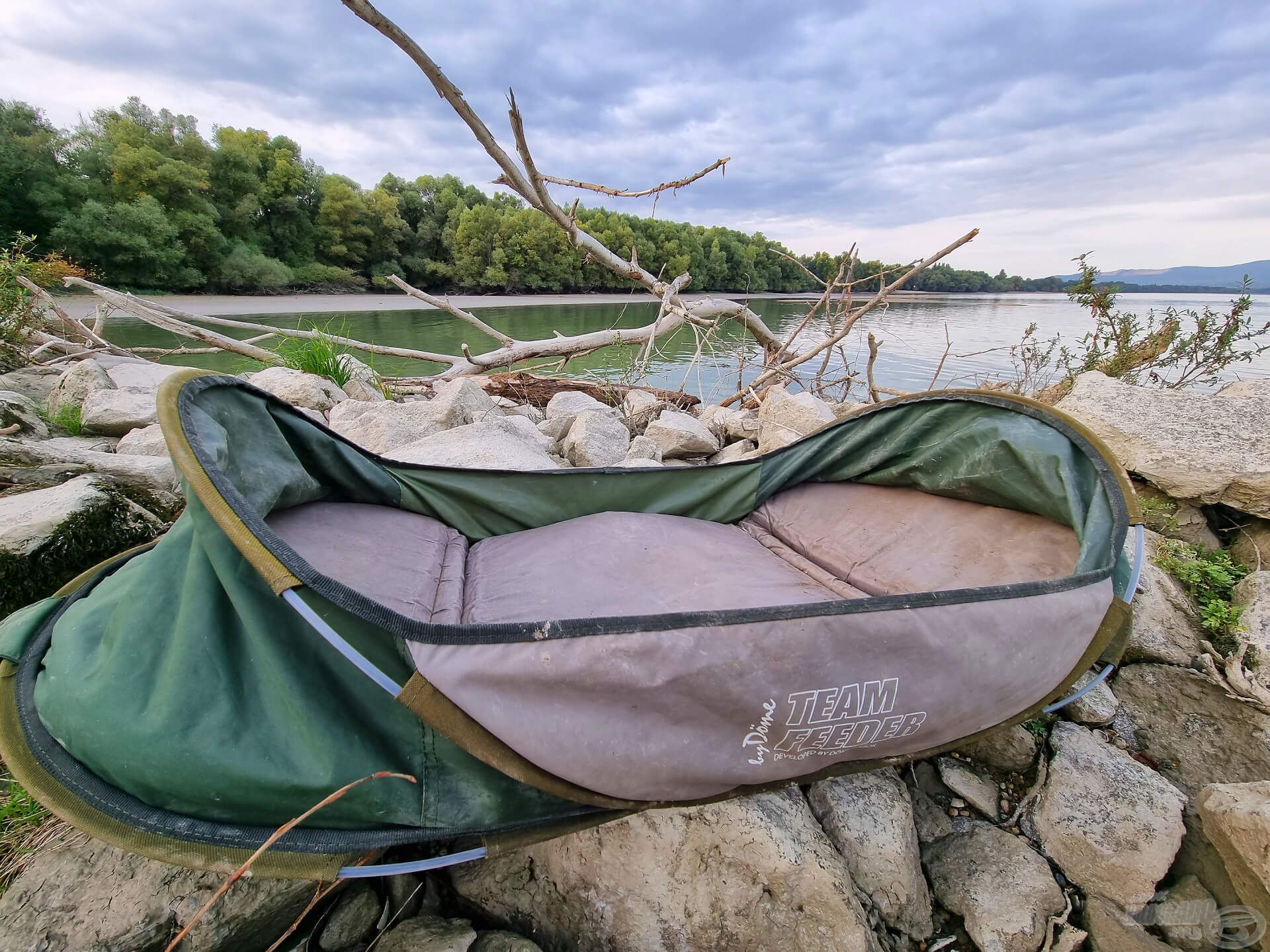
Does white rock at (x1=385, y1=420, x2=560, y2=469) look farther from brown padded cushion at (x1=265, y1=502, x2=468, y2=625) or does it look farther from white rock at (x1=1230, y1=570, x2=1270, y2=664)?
white rock at (x1=1230, y1=570, x2=1270, y2=664)

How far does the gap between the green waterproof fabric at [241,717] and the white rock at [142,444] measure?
1.77 metres

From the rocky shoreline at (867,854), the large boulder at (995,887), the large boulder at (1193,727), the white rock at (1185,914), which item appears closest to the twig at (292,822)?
the rocky shoreline at (867,854)

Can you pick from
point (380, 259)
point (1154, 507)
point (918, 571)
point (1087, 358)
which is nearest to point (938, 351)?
point (1087, 358)

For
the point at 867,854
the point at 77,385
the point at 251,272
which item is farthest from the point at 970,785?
the point at 251,272

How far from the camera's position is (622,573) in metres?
1.59

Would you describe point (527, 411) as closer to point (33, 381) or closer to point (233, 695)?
point (233, 695)

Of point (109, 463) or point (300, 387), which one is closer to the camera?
point (109, 463)

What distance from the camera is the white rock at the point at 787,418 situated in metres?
2.93

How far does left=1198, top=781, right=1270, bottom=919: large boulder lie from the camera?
104 cm

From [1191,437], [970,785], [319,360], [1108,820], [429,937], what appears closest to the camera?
[429,937]

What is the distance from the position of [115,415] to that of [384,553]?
2.35 metres

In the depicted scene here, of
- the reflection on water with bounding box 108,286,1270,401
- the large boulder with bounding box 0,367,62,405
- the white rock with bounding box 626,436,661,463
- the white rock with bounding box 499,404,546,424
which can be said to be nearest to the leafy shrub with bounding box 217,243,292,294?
the reflection on water with bounding box 108,286,1270,401

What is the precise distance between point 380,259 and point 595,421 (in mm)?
31725

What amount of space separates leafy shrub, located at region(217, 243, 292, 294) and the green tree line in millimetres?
51
